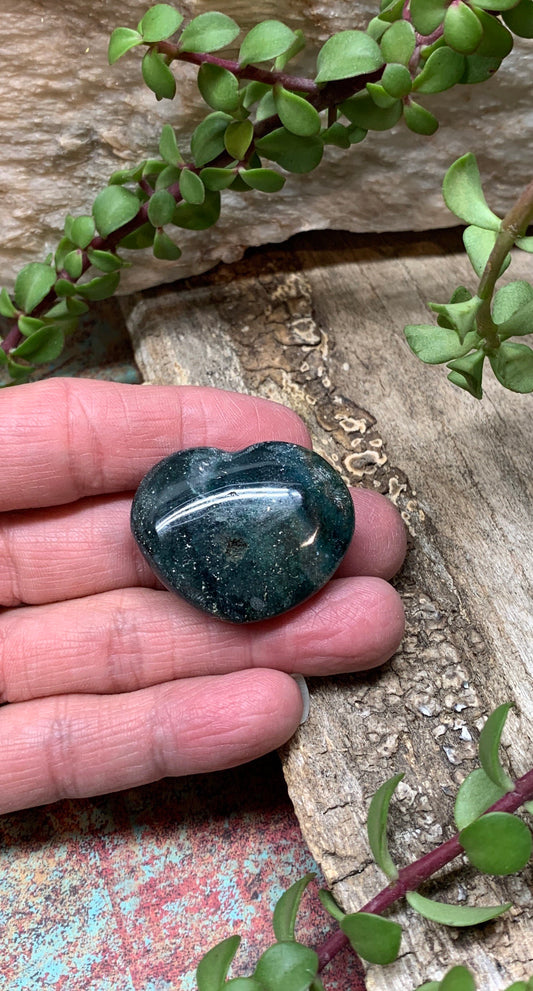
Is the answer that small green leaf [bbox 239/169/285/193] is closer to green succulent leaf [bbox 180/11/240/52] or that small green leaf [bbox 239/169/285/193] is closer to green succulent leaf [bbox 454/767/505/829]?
green succulent leaf [bbox 180/11/240/52]

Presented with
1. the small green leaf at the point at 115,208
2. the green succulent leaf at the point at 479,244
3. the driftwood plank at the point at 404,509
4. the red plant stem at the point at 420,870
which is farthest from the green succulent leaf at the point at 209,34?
the red plant stem at the point at 420,870

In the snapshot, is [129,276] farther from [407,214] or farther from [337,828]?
[337,828]

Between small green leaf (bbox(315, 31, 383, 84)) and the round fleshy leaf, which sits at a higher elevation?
small green leaf (bbox(315, 31, 383, 84))

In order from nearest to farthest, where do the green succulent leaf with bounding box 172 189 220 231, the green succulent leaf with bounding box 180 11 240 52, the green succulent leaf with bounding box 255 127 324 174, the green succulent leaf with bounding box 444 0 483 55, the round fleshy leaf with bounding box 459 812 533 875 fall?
the round fleshy leaf with bounding box 459 812 533 875 < the green succulent leaf with bounding box 444 0 483 55 < the green succulent leaf with bounding box 180 11 240 52 < the green succulent leaf with bounding box 255 127 324 174 < the green succulent leaf with bounding box 172 189 220 231

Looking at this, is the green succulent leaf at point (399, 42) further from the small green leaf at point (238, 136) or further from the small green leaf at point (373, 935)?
the small green leaf at point (373, 935)

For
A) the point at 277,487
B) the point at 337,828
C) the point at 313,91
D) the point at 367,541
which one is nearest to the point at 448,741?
the point at 337,828

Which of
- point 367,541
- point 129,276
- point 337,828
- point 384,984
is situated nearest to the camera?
point 384,984

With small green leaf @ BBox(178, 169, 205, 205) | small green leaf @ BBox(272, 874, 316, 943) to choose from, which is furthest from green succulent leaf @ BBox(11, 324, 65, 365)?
small green leaf @ BBox(272, 874, 316, 943)
